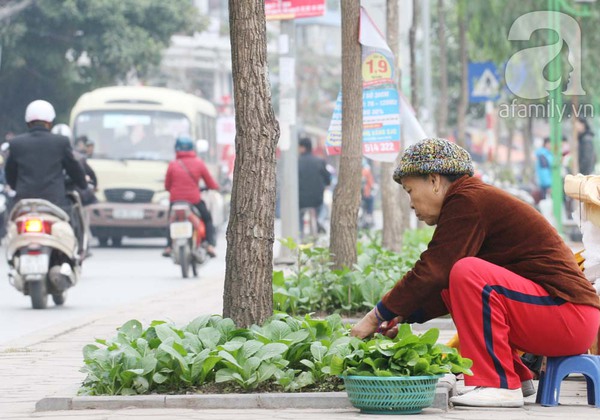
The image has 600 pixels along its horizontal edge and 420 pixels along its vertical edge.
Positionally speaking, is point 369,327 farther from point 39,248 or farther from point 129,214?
point 129,214

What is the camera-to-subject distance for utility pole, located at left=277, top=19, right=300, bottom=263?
18.5m

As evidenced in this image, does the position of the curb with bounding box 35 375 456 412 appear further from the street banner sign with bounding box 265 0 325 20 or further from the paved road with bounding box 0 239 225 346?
the street banner sign with bounding box 265 0 325 20

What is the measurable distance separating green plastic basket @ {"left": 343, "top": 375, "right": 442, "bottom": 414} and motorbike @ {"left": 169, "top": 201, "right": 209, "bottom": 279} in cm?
1170

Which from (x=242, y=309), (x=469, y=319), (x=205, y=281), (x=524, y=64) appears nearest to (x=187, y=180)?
(x=205, y=281)

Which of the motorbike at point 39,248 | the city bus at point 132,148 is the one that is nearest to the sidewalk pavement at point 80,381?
the motorbike at point 39,248

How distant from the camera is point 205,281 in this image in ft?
55.4

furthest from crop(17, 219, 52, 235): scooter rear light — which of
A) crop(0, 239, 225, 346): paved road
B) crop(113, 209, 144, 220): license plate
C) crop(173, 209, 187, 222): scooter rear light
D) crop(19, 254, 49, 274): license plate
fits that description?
crop(113, 209, 144, 220): license plate

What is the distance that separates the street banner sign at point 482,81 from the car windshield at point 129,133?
5.62 metres

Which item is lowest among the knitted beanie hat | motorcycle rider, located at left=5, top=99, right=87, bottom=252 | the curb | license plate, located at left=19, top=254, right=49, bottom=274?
license plate, located at left=19, top=254, right=49, bottom=274

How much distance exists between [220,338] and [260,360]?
17.1 inches

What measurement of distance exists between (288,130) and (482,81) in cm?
914

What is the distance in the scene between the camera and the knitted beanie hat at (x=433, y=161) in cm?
636

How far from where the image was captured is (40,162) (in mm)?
12977

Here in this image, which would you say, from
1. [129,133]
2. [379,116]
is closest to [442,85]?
[129,133]
